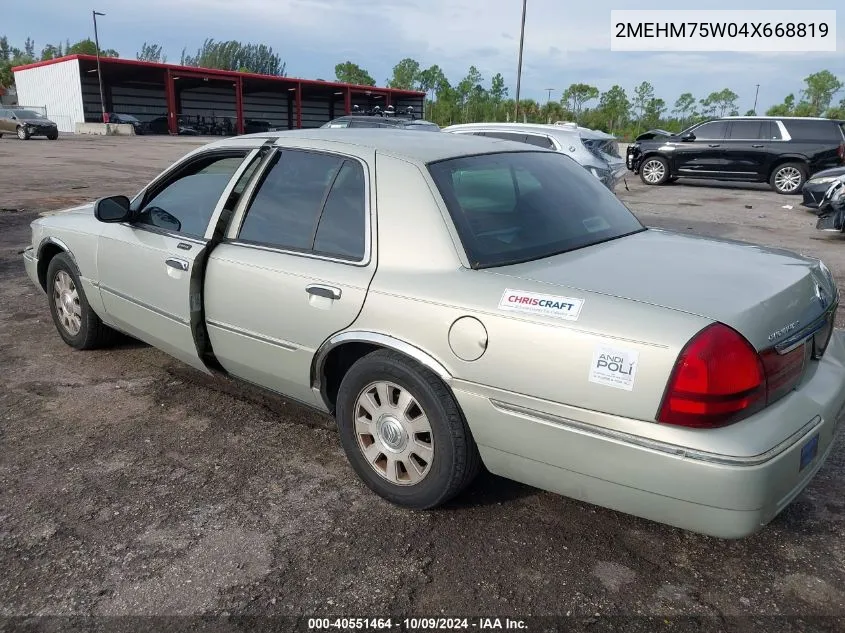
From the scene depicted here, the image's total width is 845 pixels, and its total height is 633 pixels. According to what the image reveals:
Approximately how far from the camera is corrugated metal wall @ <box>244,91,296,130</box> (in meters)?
→ 65.4

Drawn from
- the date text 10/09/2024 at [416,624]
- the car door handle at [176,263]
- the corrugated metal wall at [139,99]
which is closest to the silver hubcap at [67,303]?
the car door handle at [176,263]

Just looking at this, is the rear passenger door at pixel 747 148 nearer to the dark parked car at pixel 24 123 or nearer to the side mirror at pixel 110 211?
the side mirror at pixel 110 211

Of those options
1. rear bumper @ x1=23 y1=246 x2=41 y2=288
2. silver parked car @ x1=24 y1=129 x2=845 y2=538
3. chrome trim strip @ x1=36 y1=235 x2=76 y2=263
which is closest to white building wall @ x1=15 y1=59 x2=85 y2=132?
rear bumper @ x1=23 y1=246 x2=41 y2=288

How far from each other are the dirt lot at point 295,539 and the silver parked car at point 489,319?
0.30m

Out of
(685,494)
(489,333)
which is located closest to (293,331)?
(489,333)

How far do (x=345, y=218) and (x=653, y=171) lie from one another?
17.5m

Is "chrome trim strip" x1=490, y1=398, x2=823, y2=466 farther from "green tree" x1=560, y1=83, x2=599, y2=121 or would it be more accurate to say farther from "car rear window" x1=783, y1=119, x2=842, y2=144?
"green tree" x1=560, y1=83, x2=599, y2=121

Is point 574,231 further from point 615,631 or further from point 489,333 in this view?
point 615,631

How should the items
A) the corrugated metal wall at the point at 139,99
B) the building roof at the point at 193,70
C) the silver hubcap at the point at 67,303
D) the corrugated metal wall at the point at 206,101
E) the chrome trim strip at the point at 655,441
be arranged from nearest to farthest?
the chrome trim strip at the point at 655,441 < the silver hubcap at the point at 67,303 < the building roof at the point at 193,70 < the corrugated metal wall at the point at 139,99 < the corrugated metal wall at the point at 206,101

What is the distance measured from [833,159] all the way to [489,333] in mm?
16851

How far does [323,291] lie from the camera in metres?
3.02

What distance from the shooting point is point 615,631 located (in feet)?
7.40

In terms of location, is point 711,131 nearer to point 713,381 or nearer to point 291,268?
point 291,268

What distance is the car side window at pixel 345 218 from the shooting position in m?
3.04
